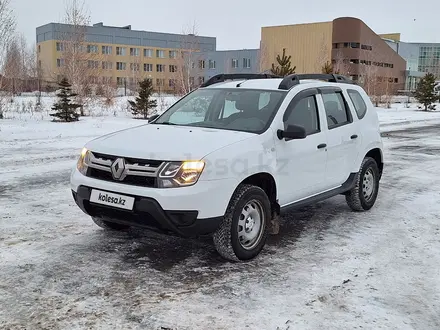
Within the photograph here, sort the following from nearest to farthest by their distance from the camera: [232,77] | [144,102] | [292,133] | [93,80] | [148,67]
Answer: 1. [292,133]
2. [232,77]
3. [144,102]
4. [93,80]
5. [148,67]

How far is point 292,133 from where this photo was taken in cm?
475

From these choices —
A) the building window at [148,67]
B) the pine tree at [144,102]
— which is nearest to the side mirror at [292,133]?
the pine tree at [144,102]

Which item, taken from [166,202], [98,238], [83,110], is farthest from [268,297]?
[83,110]

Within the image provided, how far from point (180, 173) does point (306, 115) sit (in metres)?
2.00

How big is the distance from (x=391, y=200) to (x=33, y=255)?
207 inches

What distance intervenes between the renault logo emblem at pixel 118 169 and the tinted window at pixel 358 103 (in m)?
Result: 3.53

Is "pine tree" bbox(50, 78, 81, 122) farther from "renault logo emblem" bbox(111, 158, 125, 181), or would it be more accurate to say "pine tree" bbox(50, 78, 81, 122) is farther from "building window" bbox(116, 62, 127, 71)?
"building window" bbox(116, 62, 127, 71)

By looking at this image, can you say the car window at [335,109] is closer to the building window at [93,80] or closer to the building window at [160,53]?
the building window at [93,80]

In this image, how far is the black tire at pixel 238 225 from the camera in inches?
169

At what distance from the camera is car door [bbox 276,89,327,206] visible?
488cm

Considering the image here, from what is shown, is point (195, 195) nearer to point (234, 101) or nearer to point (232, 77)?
point (234, 101)

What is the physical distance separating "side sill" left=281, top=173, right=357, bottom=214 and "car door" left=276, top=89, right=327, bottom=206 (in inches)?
2.1

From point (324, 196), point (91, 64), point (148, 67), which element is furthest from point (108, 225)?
point (148, 67)

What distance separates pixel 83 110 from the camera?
24906 millimetres
